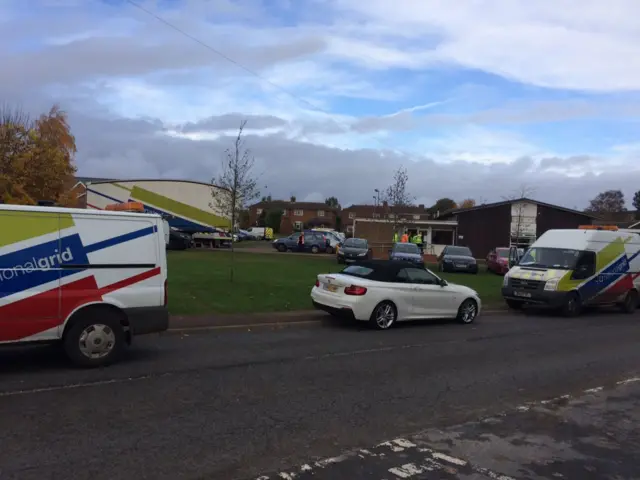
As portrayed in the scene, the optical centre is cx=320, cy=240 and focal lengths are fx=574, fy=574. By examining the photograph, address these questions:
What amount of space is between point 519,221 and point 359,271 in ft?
133

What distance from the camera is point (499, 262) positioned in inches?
1187

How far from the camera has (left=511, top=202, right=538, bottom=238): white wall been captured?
50.3 m

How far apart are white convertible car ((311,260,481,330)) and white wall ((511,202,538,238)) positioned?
128 feet

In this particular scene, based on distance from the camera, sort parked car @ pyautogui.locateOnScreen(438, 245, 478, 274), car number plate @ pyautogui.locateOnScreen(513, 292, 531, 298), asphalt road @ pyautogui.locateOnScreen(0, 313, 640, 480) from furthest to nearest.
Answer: parked car @ pyautogui.locateOnScreen(438, 245, 478, 274) → car number plate @ pyautogui.locateOnScreen(513, 292, 531, 298) → asphalt road @ pyautogui.locateOnScreen(0, 313, 640, 480)

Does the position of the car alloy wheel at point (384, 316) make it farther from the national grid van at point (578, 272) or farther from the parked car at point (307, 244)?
the parked car at point (307, 244)

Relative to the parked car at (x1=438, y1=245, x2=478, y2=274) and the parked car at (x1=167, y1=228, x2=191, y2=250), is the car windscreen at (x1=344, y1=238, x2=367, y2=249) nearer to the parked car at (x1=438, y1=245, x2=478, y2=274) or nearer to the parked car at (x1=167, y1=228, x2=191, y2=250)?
the parked car at (x1=438, y1=245, x2=478, y2=274)

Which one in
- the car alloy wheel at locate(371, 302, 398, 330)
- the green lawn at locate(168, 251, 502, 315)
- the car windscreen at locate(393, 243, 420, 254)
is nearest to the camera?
the car alloy wheel at locate(371, 302, 398, 330)

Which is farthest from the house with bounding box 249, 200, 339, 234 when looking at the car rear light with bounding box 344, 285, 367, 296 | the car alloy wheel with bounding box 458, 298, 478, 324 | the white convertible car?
the car rear light with bounding box 344, 285, 367, 296

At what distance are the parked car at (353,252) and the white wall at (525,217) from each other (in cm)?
2331

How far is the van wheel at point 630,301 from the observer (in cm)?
1858

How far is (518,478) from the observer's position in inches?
179

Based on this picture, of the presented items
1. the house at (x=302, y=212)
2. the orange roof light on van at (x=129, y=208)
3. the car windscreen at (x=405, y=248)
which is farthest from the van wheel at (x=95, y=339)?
the house at (x=302, y=212)

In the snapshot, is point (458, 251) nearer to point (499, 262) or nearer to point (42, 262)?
point (499, 262)

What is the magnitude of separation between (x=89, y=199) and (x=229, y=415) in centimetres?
2848
